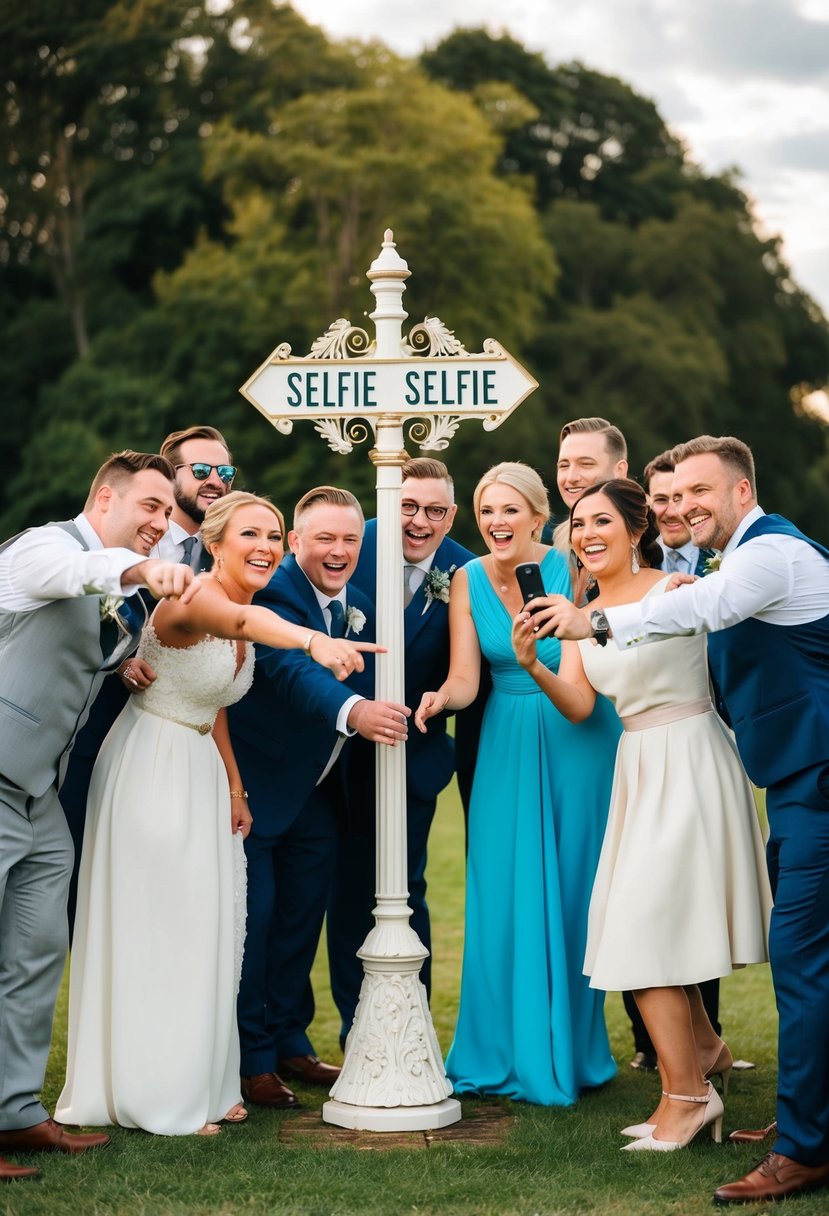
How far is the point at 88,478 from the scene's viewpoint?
2856 cm

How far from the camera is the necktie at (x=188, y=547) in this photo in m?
6.90

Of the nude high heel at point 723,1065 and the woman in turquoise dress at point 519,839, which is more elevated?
the woman in turquoise dress at point 519,839

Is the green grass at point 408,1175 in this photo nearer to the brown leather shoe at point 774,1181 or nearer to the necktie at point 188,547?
the brown leather shoe at point 774,1181

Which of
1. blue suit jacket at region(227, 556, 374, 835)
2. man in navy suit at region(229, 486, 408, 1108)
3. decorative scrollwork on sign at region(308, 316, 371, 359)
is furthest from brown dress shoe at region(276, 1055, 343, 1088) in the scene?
decorative scrollwork on sign at region(308, 316, 371, 359)

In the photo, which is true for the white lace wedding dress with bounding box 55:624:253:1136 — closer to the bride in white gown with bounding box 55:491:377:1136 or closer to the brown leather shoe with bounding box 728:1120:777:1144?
the bride in white gown with bounding box 55:491:377:1136

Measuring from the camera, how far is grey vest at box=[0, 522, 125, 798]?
17.1ft

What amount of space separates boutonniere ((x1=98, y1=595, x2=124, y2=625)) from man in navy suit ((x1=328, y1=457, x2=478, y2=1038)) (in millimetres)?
1645

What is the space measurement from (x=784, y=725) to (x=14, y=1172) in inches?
114

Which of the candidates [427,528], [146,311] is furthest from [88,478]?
[427,528]

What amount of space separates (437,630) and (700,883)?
176 cm

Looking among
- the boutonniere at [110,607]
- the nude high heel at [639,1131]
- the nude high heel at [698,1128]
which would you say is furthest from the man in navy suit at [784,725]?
the boutonniere at [110,607]

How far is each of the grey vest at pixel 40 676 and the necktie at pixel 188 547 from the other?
5.21 ft

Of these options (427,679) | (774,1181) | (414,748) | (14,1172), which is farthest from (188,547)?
(774,1181)

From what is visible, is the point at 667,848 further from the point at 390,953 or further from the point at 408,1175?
the point at 408,1175
